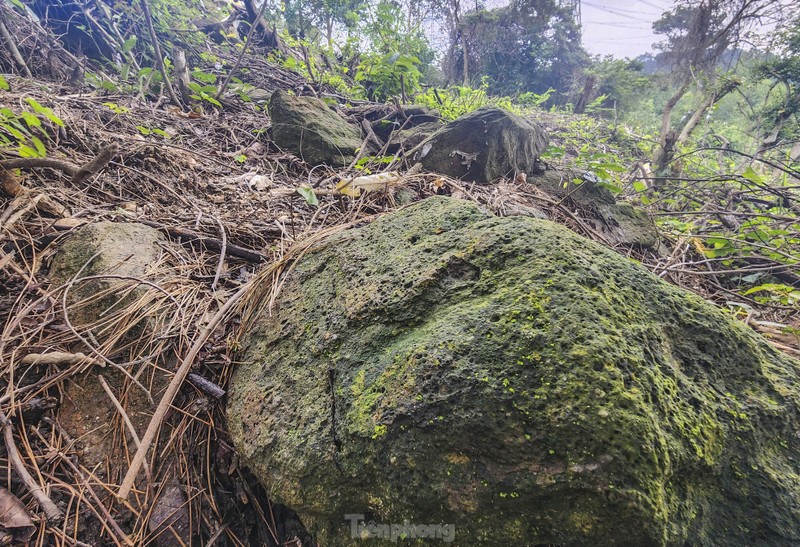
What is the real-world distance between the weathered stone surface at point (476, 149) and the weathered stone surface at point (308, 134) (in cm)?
84

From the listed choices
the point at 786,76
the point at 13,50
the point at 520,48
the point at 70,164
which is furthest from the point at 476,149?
the point at 520,48

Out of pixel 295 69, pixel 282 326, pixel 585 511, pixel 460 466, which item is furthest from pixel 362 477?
pixel 295 69

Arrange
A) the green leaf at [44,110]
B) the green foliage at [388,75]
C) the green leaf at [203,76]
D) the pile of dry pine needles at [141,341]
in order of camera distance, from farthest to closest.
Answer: the green foliage at [388,75], the green leaf at [203,76], the green leaf at [44,110], the pile of dry pine needles at [141,341]

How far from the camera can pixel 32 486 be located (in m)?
1.02

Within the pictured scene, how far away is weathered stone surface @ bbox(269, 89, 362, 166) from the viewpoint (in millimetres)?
3570

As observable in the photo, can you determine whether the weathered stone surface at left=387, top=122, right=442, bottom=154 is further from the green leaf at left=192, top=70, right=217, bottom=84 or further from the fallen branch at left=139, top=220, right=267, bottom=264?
the green leaf at left=192, top=70, right=217, bottom=84

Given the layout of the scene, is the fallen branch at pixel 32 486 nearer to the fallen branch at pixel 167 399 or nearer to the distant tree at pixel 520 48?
the fallen branch at pixel 167 399

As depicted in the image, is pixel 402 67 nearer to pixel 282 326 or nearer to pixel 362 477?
pixel 282 326

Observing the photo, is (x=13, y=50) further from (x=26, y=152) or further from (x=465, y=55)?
(x=465, y=55)

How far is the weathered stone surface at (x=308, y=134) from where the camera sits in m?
3.57

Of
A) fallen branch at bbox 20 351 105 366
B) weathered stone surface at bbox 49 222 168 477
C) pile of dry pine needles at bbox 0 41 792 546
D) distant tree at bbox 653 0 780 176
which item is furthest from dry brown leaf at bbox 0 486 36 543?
distant tree at bbox 653 0 780 176

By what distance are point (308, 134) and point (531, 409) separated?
356 cm

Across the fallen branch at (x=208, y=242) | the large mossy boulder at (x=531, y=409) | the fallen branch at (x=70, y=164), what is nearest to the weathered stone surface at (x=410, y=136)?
the fallen branch at (x=208, y=242)

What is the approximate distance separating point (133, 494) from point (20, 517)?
0.27 meters
